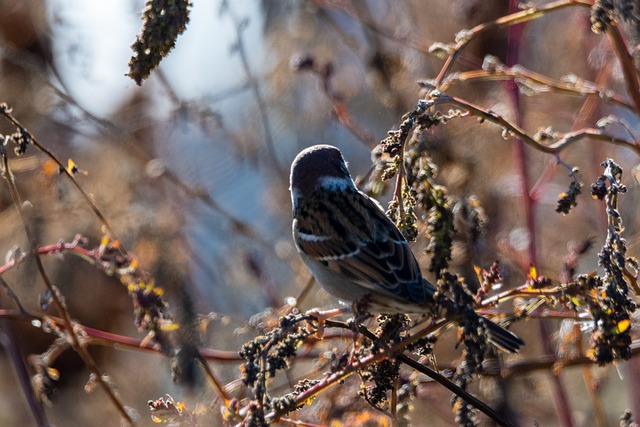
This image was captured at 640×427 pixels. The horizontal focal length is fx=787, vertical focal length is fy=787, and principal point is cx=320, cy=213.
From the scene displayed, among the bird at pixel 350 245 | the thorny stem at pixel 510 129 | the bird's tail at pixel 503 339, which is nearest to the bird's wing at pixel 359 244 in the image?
the bird at pixel 350 245

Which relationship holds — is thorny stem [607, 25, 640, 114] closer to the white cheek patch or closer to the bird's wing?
the bird's wing

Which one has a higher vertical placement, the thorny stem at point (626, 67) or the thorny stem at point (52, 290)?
the thorny stem at point (626, 67)

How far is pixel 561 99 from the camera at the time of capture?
4688 mm

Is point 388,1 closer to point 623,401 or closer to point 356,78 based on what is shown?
point 356,78

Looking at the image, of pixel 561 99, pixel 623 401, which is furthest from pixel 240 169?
pixel 623 401

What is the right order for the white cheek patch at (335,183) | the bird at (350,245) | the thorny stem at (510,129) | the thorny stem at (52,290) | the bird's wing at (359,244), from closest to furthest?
1. the thorny stem at (510,129)
2. the thorny stem at (52,290)
3. the bird at (350,245)
4. the bird's wing at (359,244)
5. the white cheek patch at (335,183)

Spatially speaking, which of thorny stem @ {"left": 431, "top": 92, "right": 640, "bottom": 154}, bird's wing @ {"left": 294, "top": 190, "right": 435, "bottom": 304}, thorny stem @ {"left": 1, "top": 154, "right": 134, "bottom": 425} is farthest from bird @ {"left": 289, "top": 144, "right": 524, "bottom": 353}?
thorny stem @ {"left": 1, "top": 154, "right": 134, "bottom": 425}

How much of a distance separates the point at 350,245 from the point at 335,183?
1.44 feet

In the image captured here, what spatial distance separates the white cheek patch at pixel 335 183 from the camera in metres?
3.15

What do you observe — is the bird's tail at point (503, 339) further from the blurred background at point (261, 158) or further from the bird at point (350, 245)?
the blurred background at point (261, 158)

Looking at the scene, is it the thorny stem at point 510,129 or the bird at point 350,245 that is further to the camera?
the bird at point 350,245

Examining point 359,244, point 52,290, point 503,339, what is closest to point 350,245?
point 359,244

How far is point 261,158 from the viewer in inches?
183

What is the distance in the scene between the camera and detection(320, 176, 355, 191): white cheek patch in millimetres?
3148
